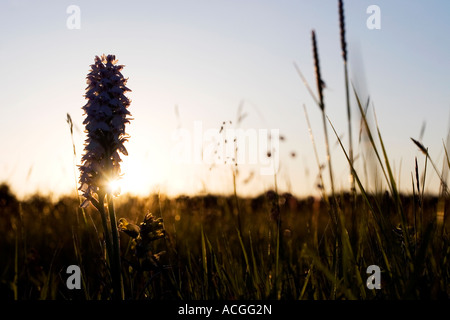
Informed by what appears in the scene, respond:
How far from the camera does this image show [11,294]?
12.1 feet

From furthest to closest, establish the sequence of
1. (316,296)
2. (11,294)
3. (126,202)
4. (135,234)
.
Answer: (126,202), (11,294), (135,234), (316,296)

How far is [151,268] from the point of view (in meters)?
2.50

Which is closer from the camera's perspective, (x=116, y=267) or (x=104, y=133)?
(x=116, y=267)

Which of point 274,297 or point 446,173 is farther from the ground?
point 446,173

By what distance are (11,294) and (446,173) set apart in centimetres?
349

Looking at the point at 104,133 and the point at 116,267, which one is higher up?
the point at 104,133

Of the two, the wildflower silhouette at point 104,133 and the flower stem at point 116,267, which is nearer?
the flower stem at point 116,267

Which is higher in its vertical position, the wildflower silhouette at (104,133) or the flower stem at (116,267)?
the wildflower silhouette at (104,133)

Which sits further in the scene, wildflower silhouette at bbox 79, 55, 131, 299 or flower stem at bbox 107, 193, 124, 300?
wildflower silhouette at bbox 79, 55, 131, 299

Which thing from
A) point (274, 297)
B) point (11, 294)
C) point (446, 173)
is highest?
point (446, 173)
